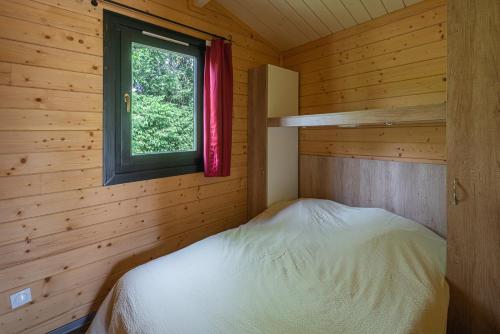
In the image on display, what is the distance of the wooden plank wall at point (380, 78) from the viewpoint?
1.99 meters

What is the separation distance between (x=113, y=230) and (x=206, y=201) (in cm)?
81

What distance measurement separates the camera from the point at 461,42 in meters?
1.39

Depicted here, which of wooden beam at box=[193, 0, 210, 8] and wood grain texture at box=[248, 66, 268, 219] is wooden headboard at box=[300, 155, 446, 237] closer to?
wood grain texture at box=[248, 66, 268, 219]

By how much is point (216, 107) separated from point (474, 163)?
70.4 inches

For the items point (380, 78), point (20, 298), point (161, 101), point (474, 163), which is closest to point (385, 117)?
point (474, 163)

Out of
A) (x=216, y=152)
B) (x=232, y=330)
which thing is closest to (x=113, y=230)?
(x=216, y=152)

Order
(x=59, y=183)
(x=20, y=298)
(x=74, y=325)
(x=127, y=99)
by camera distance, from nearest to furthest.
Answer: (x=20, y=298)
(x=59, y=183)
(x=74, y=325)
(x=127, y=99)

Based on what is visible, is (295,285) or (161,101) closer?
(295,285)

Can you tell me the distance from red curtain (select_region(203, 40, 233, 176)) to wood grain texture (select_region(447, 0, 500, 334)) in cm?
161

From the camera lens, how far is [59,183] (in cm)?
167

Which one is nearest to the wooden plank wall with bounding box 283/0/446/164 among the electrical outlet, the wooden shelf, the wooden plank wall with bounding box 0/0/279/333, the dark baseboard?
the wooden shelf

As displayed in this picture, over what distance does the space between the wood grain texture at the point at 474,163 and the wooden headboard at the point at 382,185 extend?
0.58m

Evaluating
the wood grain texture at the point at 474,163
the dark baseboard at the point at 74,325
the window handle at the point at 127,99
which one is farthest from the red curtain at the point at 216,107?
the wood grain texture at the point at 474,163

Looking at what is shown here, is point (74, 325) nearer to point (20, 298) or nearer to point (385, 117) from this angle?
point (20, 298)
